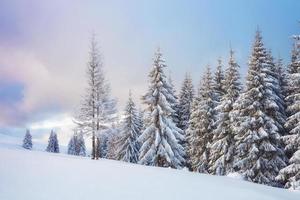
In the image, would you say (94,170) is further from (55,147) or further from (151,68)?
(55,147)

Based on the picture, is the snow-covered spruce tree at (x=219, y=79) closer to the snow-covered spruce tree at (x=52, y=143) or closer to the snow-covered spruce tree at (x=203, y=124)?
the snow-covered spruce tree at (x=203, y=124)

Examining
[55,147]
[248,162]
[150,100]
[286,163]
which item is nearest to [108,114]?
[150,100]

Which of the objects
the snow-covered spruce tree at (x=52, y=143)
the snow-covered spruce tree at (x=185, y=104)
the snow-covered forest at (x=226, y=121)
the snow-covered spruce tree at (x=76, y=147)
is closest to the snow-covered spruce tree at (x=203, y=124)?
the snow-covered forest at (x=226, y=121)

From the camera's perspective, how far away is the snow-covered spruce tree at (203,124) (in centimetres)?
4106

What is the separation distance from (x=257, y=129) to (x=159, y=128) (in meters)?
10.7

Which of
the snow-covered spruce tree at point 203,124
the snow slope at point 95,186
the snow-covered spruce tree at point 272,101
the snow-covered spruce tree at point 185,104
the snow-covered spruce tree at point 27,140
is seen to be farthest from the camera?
the snow-covered spruce tree at point 27,140

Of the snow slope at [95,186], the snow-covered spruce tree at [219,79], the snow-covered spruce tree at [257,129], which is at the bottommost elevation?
the snow slope at [95,186]

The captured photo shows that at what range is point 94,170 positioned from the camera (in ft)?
61.2

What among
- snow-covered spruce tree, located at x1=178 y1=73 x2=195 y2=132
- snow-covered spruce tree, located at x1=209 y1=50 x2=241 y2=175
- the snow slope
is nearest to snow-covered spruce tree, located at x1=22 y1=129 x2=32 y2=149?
snow-covered spruce tree, located at x1=178 y1=73 x2=195 y2=132

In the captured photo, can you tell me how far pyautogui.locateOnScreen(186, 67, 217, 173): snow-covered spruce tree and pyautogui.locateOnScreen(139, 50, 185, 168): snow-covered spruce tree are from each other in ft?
12.0

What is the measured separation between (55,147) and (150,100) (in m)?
94.6

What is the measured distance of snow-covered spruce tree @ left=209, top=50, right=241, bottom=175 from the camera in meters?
36.5

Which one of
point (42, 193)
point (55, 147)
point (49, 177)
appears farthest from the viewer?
point (55, 147)

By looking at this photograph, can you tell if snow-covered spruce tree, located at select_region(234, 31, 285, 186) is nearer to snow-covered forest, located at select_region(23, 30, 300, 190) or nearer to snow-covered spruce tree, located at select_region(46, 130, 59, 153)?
snow-covered forest, located at select_region(23, 30, 300, 190)
